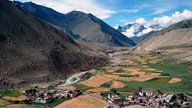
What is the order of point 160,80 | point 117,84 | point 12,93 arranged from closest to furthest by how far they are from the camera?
point 12,93 < point 117,84 < point 160,80

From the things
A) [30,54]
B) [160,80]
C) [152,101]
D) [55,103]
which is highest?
[30,54]

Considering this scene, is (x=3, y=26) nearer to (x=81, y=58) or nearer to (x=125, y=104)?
(x=81, y=58)

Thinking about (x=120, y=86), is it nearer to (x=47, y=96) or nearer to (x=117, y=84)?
(x=117, y=84)

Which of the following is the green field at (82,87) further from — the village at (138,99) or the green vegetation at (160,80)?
the green vegetation at (160,80)

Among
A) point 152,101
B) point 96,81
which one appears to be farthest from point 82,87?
point 152,101

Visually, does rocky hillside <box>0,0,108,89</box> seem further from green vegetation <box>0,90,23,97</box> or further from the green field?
the green field

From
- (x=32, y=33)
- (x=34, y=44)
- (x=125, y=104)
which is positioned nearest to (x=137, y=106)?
(x=125, y=104)

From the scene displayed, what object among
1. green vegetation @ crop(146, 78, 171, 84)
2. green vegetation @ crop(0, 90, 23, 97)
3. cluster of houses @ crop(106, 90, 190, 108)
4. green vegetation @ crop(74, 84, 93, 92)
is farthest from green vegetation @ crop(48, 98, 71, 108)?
green vegetation @ crop(146, 78, 171, 84)
